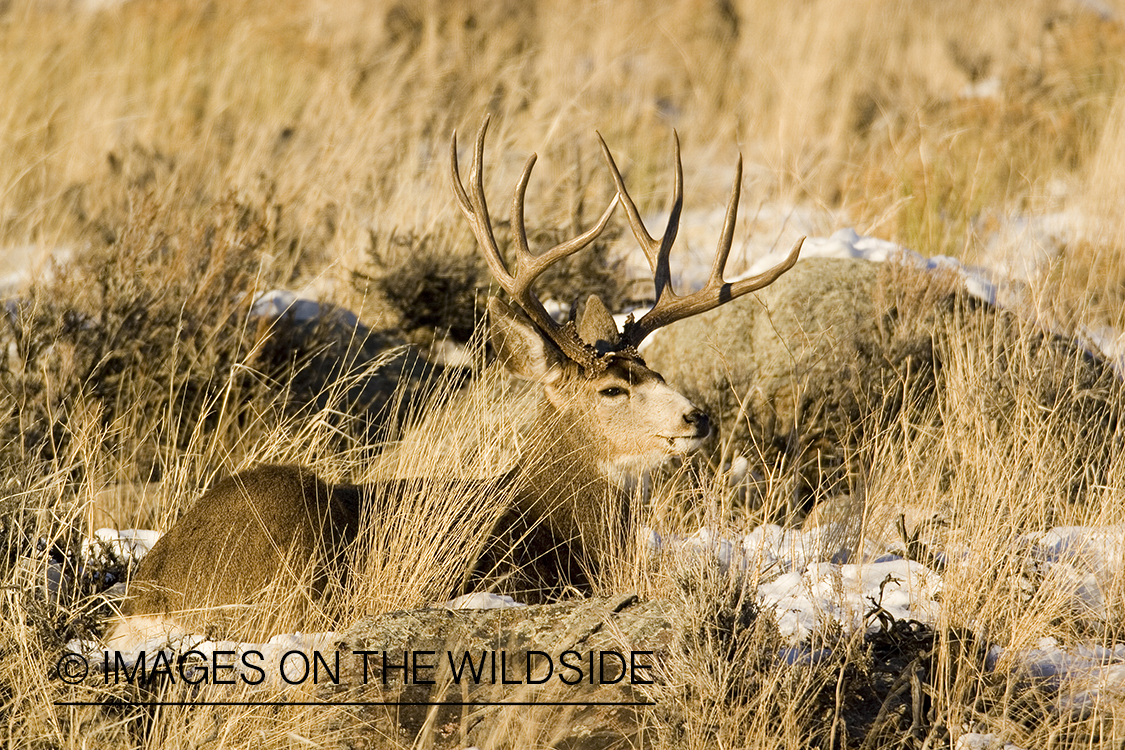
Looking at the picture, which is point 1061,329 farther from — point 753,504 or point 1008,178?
point 1008,178

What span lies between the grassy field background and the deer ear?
0.29 meters

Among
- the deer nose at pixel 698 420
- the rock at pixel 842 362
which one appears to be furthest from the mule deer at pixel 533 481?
the rock at pixel 842 362

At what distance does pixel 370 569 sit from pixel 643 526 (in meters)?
1.20

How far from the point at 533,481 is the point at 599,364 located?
0.62m

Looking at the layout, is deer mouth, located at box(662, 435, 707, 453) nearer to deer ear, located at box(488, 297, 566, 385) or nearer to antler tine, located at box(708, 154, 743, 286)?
deer ear, located at box(488, 297, 566, 385)

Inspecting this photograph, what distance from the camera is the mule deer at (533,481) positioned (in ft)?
14.0

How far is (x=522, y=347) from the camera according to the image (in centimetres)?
559

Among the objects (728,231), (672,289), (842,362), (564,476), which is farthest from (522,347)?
(842,362)

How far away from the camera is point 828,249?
24.5 feet

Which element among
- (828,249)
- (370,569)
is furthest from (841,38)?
(370,569)

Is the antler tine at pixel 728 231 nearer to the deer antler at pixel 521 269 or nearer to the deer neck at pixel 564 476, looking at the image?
the deer antler at pixel 521 269

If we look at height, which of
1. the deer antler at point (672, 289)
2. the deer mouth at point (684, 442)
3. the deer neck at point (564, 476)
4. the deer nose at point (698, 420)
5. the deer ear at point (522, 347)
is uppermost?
the deer antler at point (672, 289)

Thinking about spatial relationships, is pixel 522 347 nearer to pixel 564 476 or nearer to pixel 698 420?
pixel 564 476

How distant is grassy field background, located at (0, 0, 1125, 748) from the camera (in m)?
3.87
